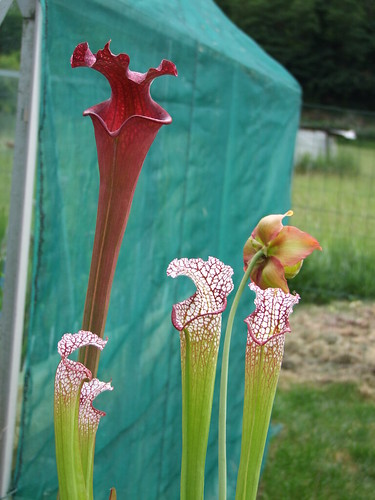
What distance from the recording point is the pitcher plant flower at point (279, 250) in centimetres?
66

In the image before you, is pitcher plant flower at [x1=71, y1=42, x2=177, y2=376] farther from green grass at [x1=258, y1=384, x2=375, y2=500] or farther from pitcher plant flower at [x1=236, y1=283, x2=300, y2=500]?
green grass at [x1=258, y1=384, x2=375, y2=500]

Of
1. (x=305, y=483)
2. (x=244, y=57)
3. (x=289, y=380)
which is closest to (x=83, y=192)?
(x=244, y=57)

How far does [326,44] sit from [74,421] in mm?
26586

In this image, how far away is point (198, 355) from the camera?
0.64 metres

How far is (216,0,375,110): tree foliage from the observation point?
24.6 meters

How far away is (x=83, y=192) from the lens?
1.40 m

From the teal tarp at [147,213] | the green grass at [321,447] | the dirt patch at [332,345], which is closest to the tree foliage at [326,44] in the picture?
the dirt patch at [332,345]

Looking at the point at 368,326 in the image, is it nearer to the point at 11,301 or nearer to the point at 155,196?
the point at 155,196

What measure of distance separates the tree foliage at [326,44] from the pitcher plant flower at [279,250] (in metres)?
24.8

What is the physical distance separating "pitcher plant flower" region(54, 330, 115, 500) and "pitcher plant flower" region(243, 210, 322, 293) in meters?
0.17

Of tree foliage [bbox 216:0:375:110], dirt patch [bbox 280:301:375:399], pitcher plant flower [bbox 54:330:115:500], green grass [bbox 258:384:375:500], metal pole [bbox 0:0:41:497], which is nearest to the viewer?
pitcher plant flower [bbox 54:330:115:500]

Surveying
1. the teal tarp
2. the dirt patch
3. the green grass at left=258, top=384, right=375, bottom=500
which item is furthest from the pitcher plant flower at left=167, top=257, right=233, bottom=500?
the dirt patch

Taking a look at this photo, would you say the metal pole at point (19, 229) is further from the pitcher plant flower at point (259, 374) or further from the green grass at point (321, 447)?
the green grass at point (321, 447)

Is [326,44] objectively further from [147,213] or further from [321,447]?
[147,213]
